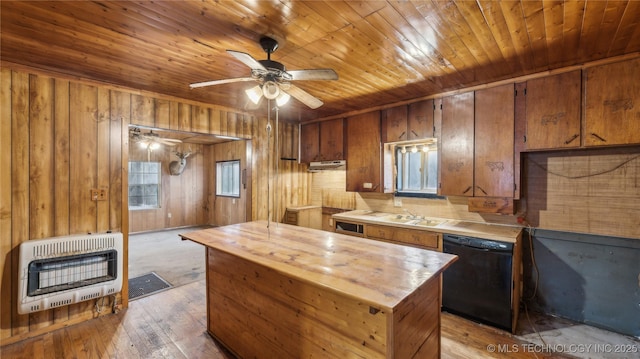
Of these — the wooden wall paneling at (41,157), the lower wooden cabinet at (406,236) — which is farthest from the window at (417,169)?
the wooden wall paneling at (41,157)

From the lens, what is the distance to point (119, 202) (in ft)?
9.71

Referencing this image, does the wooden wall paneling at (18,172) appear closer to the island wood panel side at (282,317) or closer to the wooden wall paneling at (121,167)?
the wooden wall paneling at (121,167)

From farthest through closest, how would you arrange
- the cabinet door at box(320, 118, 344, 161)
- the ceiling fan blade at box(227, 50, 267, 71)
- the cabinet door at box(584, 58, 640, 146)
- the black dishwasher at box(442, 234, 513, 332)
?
the cabinet door at box(320, 118, 344, 161), the black dishwasher at box(442, 234, 513, 332), the cabinet door at box(584, 58, 640, 146), the ceiling fan blade at box(227, 50, 267, 71)

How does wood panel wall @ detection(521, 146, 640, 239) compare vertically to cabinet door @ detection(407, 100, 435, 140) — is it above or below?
below

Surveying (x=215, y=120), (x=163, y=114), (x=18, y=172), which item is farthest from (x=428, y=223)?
(x=18, y=172)

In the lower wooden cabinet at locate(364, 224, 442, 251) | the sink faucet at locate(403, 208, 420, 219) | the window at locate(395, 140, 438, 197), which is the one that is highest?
the window at locate(395, 140, 438, 197)

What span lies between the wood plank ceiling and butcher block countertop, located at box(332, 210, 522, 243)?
5.14 feet

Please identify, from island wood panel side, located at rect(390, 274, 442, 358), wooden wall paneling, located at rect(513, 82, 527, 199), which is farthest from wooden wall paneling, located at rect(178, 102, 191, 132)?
wooden wall paneling, located at rect(513, 82, 527, 199)

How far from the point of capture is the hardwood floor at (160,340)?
87.6 inches

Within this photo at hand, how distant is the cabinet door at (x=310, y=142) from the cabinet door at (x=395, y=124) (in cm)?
127

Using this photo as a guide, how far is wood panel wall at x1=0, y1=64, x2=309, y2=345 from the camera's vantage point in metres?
2.39

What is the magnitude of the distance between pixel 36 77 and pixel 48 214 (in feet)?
4.28

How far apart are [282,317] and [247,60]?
1687 millimetres

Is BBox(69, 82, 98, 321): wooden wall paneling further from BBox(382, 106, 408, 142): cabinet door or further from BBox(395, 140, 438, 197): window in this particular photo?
BBox(395, 140, 438, 197): window
